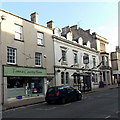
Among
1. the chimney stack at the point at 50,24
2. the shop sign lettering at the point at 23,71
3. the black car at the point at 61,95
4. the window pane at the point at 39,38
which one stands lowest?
the black car at the point at 61,95

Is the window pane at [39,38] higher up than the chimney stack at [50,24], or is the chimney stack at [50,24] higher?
the chimney stack at [50,24]

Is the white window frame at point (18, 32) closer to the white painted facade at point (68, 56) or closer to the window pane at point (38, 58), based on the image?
the window pane at point (38, 58)

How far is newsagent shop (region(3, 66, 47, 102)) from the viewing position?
18.9 m

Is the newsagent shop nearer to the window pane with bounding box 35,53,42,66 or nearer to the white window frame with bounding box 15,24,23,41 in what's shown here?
the window pane with bounding box 35,53,42,66

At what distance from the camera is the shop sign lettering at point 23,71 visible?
18.8 m

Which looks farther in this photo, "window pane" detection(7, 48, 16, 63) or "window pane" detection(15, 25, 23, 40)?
"window pane" detection(15, 25, 23, 40)

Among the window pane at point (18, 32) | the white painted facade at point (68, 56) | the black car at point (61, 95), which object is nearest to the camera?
the black car at point (61, 95)

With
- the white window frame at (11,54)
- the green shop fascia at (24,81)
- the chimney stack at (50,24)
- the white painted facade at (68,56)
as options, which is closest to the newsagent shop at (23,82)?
the green shop fascia at (24,81)

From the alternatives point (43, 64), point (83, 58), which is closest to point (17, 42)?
point (43, 64)

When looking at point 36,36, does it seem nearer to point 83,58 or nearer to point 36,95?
point 36,95

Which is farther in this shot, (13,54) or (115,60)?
(115,60)

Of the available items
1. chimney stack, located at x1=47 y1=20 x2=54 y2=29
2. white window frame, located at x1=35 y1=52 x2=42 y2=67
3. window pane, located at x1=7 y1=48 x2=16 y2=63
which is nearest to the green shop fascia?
white window frame, located at x1=35 y1=52 x2=42 y2=67

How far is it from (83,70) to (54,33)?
9.46 m

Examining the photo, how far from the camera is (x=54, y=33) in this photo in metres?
26.5
